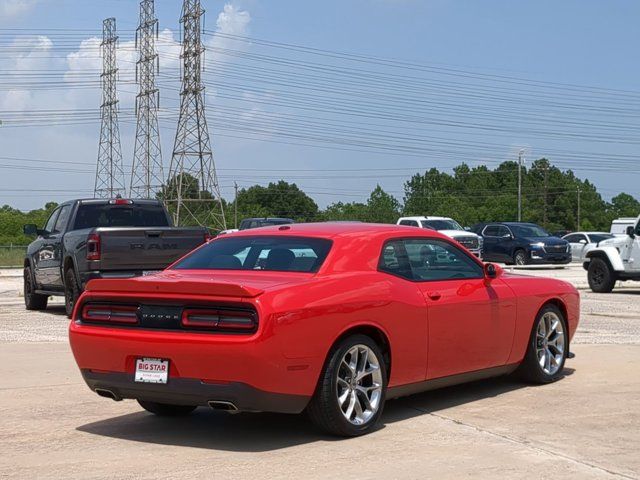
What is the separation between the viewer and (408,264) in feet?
27.0

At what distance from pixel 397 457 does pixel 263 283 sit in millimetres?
1456

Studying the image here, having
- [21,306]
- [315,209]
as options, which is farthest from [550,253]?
[315,209]

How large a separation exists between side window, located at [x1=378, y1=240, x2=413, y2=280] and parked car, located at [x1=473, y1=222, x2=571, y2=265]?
3113 centimetres

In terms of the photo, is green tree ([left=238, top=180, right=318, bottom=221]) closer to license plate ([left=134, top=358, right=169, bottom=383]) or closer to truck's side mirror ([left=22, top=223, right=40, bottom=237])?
truck's side mirror ([left=22, top=223, right=40, bottom=237])

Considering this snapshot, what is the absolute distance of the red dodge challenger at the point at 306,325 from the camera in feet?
Result: 22.5

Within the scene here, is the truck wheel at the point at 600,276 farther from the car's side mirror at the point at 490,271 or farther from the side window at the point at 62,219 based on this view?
the car's side mirror at the point at 490,271

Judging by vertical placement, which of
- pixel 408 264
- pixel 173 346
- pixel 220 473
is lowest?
pixel 220 473

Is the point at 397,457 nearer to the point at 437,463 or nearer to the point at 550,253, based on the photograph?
the point at 437,463

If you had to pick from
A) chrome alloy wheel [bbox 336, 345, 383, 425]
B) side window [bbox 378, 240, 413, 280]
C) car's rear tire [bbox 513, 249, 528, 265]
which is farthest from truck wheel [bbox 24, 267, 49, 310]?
car's rear tire [bbox 513, 249, 528, 265]

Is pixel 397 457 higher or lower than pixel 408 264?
lower

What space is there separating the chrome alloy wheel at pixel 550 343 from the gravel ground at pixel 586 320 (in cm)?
327

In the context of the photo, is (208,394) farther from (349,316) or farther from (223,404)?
(349,316)

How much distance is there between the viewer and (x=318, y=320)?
23.2 ft

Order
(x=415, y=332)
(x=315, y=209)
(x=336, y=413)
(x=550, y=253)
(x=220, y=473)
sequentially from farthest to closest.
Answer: (x=315, y=209), (x=550, y=253), (x=415, y=332), (x=336, y=413), (x=220, y=473)
